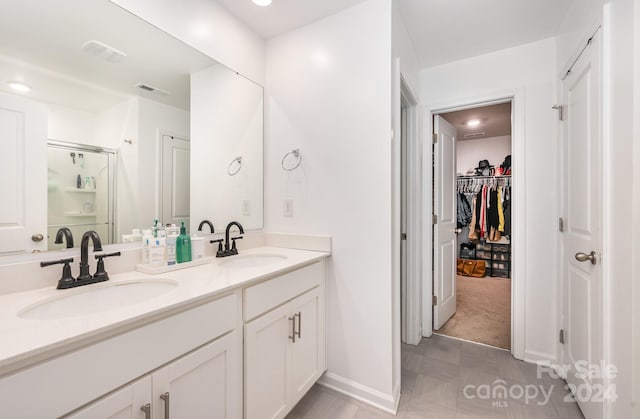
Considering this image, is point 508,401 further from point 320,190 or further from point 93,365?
point 93,365

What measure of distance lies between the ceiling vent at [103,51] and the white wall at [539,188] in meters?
2.59

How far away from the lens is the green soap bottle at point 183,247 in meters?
1.42

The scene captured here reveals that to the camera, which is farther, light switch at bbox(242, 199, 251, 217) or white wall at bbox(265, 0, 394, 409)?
light switch at bbox(242, 199, 251, 217)

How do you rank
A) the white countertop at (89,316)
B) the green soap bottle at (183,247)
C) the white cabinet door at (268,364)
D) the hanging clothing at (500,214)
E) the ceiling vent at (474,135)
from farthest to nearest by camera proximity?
1. the ceiling vent at (474,135)
2. the hanging clothing at (500,214)
3. the green soap bottle at (183,247)
4. the white cabinet door at (268,364)
5. the white countertop at (89,316)

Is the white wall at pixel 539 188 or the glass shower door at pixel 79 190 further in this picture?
the white wall at pixel 539 188

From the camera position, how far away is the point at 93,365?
72cm

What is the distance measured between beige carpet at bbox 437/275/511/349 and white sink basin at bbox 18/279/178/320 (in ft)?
8.00

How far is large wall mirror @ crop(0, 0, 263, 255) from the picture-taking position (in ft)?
3.36

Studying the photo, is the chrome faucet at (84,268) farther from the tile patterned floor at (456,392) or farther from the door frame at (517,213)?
the door frame at (517,213)

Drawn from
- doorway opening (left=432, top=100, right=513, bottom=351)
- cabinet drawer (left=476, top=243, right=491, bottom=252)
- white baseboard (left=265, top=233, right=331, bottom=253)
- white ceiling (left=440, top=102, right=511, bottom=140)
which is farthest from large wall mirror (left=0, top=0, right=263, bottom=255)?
cabinet drawer (left=476, top=243, right=491, bottom=252)

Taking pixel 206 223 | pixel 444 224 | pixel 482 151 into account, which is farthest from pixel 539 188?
pixel 482 151

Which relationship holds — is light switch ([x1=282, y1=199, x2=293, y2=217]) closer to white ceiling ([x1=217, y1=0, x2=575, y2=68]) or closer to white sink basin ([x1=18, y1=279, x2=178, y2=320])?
white sink basin ([x1=18, y1=279, x2=178, y2=320])

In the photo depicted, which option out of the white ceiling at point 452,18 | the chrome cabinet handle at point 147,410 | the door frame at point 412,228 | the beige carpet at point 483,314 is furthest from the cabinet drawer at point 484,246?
the chrome cabinet handle at point 147,410

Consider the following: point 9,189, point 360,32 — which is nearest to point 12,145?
point 9,189
